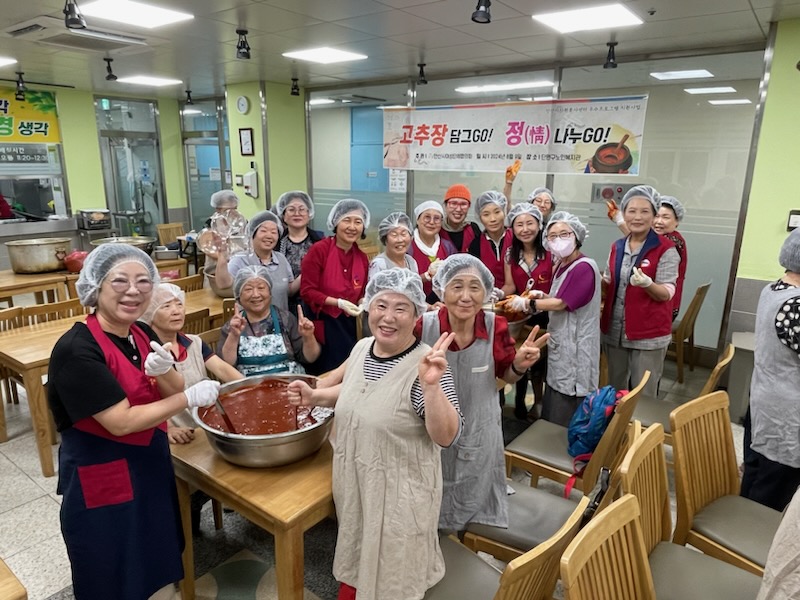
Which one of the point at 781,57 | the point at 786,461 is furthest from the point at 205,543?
the point at 781,57

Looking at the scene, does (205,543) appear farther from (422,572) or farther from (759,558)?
(759,558)

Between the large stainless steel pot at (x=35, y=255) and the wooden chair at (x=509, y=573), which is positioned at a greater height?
the large stainless steel pot at (x=35, y=255)

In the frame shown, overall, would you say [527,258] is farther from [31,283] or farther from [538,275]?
[31,283]

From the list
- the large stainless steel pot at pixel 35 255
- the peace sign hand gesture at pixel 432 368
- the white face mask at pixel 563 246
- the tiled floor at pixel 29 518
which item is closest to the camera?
the peace sign hand gesture at pixel 432 368

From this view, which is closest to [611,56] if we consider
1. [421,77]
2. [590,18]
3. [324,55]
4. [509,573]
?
[590,18]

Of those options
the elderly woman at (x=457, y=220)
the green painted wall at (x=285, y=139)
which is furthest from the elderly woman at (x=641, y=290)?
the green painted wall at (x=285, y=139)

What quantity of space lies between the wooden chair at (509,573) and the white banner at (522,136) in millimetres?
3661

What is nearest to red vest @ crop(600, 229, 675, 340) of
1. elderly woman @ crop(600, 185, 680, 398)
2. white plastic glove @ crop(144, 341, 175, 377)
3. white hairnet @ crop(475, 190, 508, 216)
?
elderly woman @ crop(600, 185, 680, 398)

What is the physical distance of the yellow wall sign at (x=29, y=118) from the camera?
22.2 feet

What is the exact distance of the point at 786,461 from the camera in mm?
2090

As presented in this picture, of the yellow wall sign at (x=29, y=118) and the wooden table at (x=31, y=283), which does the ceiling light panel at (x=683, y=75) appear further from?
the yellow wall sign at (x=29, y=118)

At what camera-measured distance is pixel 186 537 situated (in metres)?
1.89

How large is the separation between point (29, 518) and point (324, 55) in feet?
13.8

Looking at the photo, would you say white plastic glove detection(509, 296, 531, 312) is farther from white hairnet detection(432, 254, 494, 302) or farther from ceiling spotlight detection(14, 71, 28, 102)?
ceiling spotlight detection(14, 71, 28, 102)
